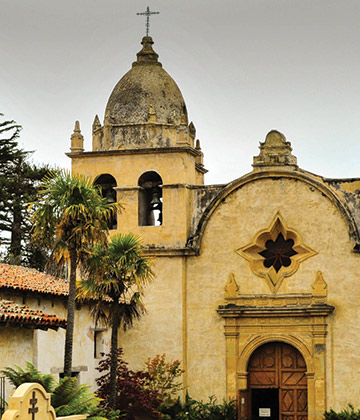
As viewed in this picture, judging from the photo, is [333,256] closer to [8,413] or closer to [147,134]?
[147,134]

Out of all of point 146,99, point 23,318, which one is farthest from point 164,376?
point 23,318

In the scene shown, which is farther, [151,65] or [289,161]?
[151,65]

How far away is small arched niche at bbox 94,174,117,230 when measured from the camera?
41.9 metres

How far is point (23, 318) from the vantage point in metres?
27.6

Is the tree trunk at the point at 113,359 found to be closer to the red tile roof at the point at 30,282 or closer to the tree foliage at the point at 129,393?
the tree foliage at the point at 129,393

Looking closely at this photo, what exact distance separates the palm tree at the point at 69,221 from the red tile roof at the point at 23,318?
1.87 m

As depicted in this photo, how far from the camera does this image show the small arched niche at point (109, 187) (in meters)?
41.9

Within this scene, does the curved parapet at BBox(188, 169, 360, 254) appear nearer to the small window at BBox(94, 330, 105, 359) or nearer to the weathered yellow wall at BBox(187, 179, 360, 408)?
the weathered yellow wall at BBox(187, 179, 360, 408)

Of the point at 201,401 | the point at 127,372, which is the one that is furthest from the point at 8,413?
the point at 201,401

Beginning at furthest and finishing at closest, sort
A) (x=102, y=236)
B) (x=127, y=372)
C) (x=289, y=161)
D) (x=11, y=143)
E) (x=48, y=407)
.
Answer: (x=11, y=143), (x=289, y=161), (x=127, y=372), (x=102, y=236), (x=48, y=407)

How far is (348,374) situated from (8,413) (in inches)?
715

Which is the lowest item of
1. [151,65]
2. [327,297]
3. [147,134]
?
[327,297]

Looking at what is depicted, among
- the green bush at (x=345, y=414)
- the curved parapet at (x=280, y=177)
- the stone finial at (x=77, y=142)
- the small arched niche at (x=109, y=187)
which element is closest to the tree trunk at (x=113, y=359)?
the curved parapet at (x=280, y=177)

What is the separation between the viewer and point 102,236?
3172cm
